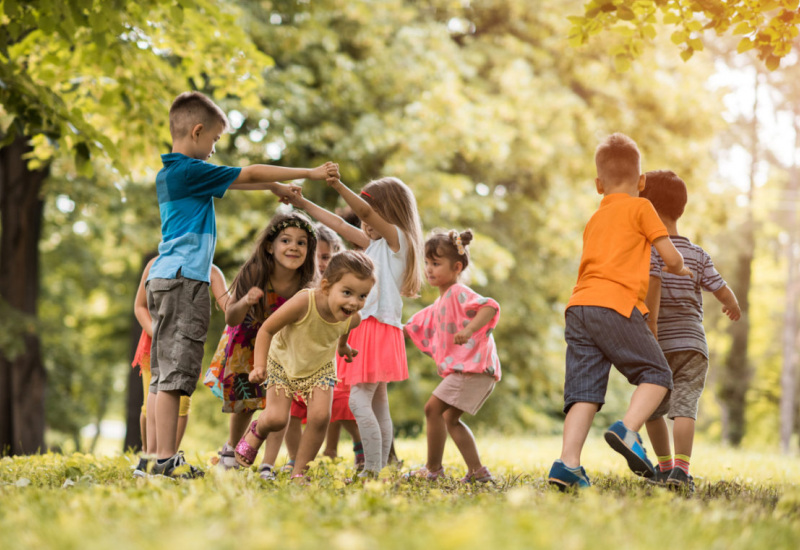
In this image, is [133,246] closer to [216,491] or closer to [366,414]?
[366,414]

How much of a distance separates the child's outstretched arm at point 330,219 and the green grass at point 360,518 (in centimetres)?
180

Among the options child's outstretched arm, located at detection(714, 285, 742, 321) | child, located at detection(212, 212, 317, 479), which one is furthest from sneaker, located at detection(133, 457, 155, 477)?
child's outstretched arm, located at detection(714, 285, 742, 321)

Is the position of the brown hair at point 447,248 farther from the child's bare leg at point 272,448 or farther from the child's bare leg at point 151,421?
the child's bare leg at point 151,421

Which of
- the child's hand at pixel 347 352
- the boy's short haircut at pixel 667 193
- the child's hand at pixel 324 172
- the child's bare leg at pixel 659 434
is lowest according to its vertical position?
the child's bare leg at pixel 659 434

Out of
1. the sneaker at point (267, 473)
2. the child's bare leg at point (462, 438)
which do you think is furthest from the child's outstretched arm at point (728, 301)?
the sneaker at point (267, 473)

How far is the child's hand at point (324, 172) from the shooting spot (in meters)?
4.53

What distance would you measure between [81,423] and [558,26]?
58.0 feet

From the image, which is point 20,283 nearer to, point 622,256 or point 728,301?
point 622,256

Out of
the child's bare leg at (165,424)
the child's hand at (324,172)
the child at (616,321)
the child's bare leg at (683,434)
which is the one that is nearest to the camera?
the child at (616,321)

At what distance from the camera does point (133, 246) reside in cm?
1196

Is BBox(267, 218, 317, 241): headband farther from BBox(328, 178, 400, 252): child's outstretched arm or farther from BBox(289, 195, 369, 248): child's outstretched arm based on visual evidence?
BBox(328, 178, 400, 252): child's outstretched arm

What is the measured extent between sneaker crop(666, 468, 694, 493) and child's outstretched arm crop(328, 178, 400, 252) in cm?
237

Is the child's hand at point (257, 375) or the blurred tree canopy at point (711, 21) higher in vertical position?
the blurred tree canopy at point (711, 21)

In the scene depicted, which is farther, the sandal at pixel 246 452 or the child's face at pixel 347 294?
the sandal at pixel 246 452
